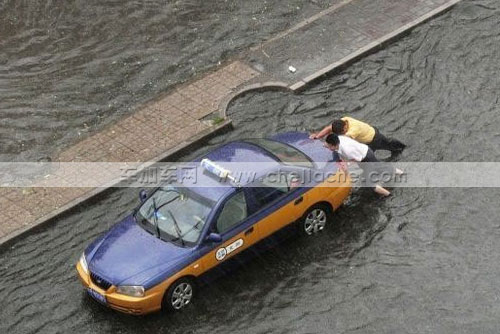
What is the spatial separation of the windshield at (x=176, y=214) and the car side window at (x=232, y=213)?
215 mm

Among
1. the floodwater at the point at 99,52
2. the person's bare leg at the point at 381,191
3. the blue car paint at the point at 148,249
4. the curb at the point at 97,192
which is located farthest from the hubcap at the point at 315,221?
the floodwater at the point at 99,52

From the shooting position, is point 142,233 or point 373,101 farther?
point 373,101

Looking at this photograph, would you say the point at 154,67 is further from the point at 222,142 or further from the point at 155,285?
the point at 155,285

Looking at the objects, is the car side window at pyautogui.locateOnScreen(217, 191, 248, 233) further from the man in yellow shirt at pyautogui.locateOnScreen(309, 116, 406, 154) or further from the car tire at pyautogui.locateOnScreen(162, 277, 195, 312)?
the man in yellow shirt at pyautogui.locateOnScreen(309, 116, 406, 154)

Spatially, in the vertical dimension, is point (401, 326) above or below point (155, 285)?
below

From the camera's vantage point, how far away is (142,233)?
37.0 feet

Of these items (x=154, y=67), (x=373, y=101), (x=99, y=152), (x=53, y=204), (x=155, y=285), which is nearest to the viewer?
(x=155, y=285)

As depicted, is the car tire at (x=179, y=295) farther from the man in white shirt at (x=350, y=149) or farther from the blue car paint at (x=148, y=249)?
the man in white shirt at (x=350, y=149)

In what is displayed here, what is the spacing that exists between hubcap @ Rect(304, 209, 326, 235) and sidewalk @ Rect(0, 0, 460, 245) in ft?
10.1

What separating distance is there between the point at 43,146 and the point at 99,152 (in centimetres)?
108

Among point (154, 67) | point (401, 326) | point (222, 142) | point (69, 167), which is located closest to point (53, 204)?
point (69, 167)

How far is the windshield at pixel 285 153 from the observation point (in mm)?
12008

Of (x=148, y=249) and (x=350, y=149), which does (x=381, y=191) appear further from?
(x=148, y=249)

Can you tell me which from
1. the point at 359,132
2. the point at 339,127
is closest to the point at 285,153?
the point at 339,127
